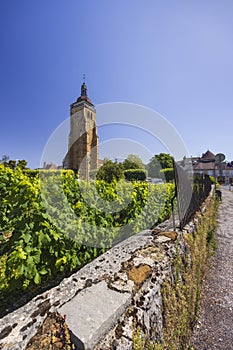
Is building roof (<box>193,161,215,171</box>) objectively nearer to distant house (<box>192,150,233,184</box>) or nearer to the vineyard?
distant house (<box>192,150,233,184</box>)

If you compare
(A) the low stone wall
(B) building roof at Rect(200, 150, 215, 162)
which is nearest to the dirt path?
(A) the low stone wall

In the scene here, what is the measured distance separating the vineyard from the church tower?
25770mm

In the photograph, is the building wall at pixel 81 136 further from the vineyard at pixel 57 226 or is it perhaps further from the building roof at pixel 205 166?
the building roof at pixel 205 166

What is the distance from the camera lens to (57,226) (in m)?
2.21

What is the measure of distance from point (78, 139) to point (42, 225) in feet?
101

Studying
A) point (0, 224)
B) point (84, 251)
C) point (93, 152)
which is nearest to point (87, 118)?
point (93, 152)

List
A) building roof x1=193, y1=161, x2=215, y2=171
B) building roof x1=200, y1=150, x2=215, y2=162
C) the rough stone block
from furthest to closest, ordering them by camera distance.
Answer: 1. building roof x1=200, y1=150, x2=215, y2=162
2. building roof x1=193, y1=161, x2=215, y2=171
3. the rough stone block

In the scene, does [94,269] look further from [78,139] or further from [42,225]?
[78,139]

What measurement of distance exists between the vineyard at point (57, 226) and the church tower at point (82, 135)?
25.8 meters

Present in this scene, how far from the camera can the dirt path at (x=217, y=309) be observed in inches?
78.4

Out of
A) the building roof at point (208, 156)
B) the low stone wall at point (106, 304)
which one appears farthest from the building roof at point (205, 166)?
the low stone wall at point (106, 304)

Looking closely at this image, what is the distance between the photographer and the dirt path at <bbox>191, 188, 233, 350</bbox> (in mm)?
1992

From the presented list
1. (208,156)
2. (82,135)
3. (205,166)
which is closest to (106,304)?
(82,135)

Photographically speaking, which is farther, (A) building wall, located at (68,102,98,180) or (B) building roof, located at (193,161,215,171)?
(B) building roof, located at (193,161,215,171)
